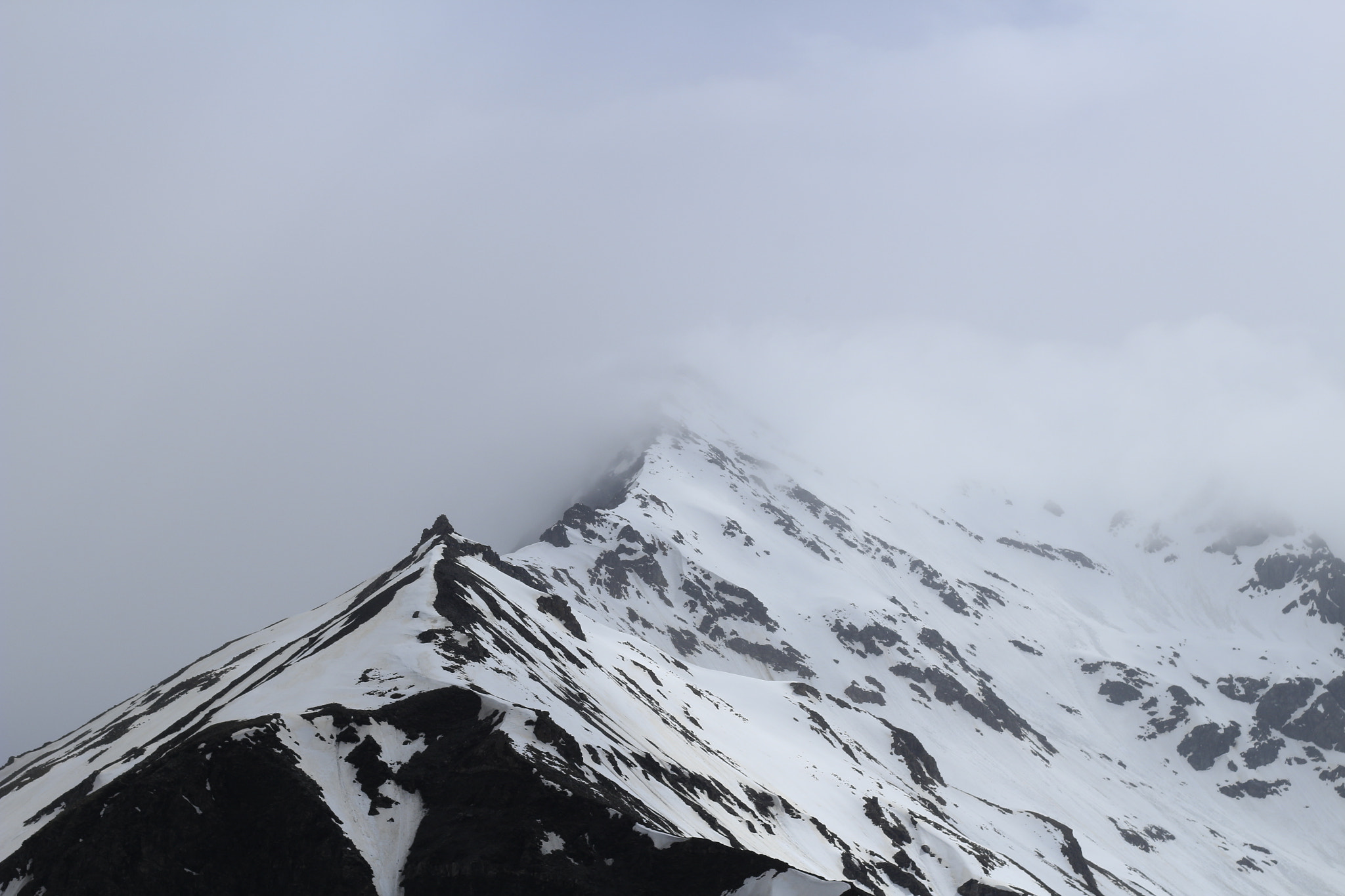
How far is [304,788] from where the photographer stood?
150 ft

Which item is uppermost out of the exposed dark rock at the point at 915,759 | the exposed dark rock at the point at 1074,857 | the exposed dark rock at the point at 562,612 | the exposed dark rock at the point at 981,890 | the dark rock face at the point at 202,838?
the dark rock face at the point at 202,838

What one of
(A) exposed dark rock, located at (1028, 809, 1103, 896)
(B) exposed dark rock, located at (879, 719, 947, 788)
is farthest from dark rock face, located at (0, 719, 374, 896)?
(A) exposed dark rock, located at (1028, 809, 1103, 896)

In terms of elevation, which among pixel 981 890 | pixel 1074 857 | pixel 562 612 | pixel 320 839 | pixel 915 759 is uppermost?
pixel 320 839

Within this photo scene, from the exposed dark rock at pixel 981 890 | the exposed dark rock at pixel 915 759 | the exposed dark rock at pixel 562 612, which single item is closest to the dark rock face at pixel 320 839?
the exposed dark rock at pixel 562 612

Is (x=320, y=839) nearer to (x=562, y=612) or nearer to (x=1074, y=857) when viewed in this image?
(x=562, y=612)

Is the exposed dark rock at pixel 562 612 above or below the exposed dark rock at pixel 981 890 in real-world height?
above

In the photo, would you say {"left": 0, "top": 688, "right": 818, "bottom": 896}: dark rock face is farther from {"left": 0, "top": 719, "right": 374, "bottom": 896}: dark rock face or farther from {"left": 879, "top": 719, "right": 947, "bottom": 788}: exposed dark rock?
{"left": 879, "top": 719, "right": 947, "bottom": 788}: exposed dark rock

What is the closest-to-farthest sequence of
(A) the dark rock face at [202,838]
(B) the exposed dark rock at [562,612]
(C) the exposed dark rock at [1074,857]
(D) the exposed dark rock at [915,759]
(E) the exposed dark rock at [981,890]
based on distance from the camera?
1. (A) the dark rock face at [202,838]
2. (E) the exposed dark rock at [981,890]
3. (B) the exposed dark rock at [562,612]
4. (C) the exposed dark rock at [1074,857]
5. (D) the exposed dark rock at [915,759]

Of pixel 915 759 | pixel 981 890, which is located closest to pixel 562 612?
pixel 981 890

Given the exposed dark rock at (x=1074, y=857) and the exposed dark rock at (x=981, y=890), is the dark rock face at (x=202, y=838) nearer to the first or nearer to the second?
the exposed dark rock at (x=981, y=890)

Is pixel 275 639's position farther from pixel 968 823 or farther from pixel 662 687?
pixel 968 823

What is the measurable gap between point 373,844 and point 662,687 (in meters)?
70.0

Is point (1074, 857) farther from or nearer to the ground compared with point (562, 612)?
nearer to the ground

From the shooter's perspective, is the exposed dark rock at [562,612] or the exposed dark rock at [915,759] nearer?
the exposed dark rock at [562,612]
